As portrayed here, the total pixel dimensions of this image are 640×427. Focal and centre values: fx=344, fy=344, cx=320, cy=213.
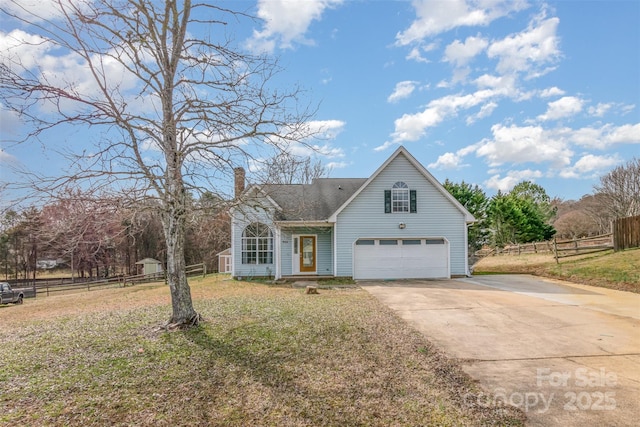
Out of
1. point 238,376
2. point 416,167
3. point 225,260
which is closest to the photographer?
point 238,376

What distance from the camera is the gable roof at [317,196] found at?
16812 millimetres

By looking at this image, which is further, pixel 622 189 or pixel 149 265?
pixel 622 189

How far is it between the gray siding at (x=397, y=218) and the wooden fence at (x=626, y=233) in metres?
8.74

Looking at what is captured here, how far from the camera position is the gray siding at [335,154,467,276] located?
53.7 ft

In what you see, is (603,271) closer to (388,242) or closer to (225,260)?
(388,242)

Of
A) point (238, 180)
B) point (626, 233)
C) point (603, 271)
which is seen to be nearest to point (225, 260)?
point (238, 180)

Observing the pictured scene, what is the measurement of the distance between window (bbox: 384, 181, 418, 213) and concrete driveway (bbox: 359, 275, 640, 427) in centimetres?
558

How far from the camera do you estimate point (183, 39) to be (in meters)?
7.40

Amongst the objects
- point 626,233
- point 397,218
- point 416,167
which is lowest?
point 626,233

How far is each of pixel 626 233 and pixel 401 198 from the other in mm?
12045

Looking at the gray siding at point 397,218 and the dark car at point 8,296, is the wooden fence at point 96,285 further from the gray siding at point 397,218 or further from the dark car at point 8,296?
the gray siding at point 397,218

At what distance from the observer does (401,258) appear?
54.3 feet

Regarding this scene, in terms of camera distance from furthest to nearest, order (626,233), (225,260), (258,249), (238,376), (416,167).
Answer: (225,260)
(626,233)
(258,249)
(416,167)
(238,376)

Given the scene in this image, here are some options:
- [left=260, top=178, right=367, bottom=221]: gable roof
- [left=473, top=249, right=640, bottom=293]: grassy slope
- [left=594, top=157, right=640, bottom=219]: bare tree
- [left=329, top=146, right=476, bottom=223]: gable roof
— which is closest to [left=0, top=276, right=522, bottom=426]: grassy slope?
[left=329, top=146, right=476, bottom=223]: gable roof
